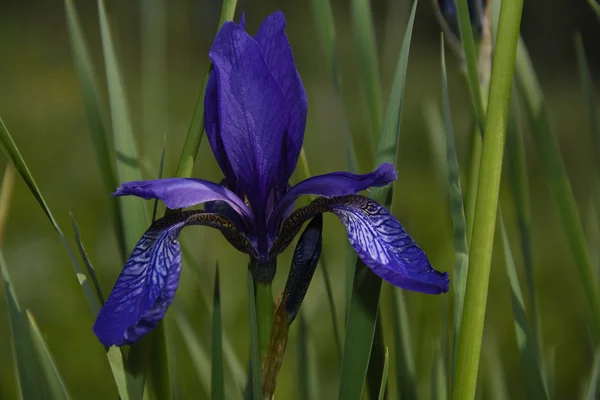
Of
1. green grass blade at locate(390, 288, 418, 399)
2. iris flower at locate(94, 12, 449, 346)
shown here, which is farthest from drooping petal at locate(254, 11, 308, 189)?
green grass blade at locate(390, 288, 418, 399)

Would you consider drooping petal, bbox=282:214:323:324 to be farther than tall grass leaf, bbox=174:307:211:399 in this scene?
No

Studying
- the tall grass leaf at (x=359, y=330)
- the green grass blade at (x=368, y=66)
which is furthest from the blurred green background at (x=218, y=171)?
the tall grass leaf at (x=359, y=330)

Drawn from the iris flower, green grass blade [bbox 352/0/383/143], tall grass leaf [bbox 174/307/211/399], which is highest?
green grass blade [bbox 352/0/383/143]

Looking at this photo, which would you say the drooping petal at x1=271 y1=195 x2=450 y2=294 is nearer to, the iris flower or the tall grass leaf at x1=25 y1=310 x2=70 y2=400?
the iris flower

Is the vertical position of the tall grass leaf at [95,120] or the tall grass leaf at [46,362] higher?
the tall grass leaf at [95,120]

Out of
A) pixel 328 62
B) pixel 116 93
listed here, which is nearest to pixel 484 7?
pixel 328 62

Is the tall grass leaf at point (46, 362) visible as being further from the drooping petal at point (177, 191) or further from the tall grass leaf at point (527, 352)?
the tall grass leaf at point (527, 352)

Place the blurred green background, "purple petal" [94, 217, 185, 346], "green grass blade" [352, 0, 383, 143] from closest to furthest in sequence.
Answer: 1. "purple petal" [94, 217, 185, 346]
2. "green grass blade" [352, 0, 383, 143]
3. the blurred green background
